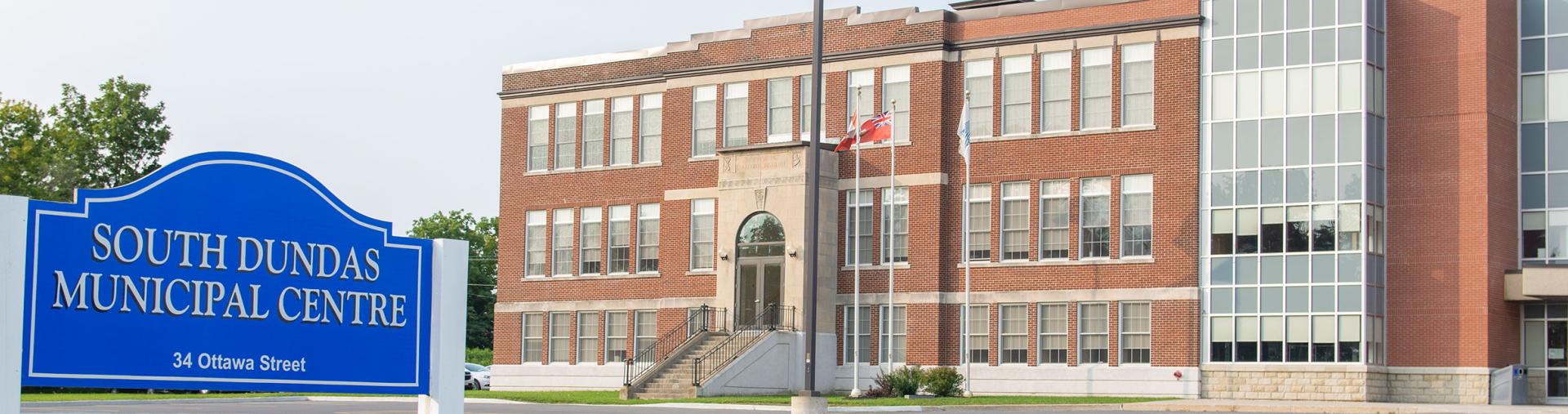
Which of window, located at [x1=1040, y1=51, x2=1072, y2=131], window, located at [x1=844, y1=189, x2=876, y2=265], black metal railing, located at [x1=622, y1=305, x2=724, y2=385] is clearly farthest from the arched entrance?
window, located at [x1=1040, y1=51, x2=1072, y2=131]

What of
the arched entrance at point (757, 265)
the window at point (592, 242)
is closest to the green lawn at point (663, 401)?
the arched entrance at point (757, 265)

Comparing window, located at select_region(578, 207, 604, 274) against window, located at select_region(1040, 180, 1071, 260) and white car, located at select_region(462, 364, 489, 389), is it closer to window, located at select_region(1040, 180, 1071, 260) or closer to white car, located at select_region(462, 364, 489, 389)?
white car, located at select_region(462, 364, 489, 389)

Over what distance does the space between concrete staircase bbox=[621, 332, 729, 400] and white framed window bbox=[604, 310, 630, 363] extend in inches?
229

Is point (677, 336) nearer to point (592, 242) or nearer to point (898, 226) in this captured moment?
point (592, 242)

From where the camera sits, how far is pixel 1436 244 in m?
38.8

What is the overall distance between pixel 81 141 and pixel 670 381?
92.2 ft

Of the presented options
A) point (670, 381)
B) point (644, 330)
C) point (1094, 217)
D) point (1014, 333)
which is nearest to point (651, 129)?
point (644, 330)

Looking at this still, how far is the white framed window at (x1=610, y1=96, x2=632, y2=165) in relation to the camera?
49.8 meters

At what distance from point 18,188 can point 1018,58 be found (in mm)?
33386

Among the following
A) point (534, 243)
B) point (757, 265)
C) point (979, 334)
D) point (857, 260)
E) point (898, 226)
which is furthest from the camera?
point (534, 243)

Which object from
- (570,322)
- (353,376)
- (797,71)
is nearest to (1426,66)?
(797,71)

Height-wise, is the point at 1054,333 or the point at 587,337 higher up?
the point at 1054,333

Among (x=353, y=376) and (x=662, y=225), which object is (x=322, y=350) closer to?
(x=353, y=376)

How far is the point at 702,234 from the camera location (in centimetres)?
4778
